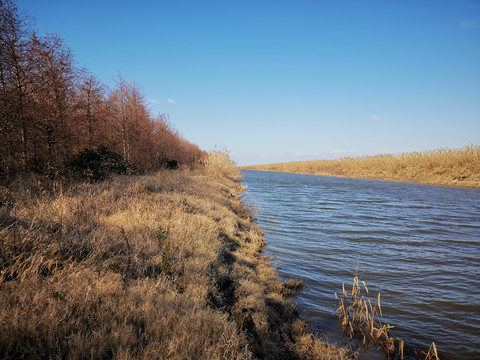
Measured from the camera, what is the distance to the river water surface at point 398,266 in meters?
4.41

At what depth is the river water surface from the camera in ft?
14.5

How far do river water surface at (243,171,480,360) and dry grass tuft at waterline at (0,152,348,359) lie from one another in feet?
3.95

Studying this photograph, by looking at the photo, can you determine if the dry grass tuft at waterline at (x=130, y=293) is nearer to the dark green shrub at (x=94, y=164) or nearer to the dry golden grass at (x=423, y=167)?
the dark green shrub at (x=94, y=164)

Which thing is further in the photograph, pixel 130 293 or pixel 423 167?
pixel 423 167

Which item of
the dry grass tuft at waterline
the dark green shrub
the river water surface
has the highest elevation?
the dark green shrub

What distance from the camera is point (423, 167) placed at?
131ft

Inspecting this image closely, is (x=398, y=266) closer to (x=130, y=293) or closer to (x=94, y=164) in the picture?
(x=130, y=293)

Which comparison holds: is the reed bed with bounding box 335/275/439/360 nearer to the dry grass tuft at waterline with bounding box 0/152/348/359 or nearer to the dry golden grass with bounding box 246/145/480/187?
the dry grass tuft at waterline with bounding box 0/152/348/359

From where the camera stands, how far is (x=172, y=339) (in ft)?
8.30

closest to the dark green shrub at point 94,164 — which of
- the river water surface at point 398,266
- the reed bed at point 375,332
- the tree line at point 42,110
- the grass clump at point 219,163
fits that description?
the tree line at point 42,110

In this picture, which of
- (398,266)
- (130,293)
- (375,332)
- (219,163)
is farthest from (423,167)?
(130,293)

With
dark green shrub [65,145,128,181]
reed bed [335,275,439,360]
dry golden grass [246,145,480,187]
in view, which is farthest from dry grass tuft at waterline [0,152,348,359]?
dry golden grass [246,145,480,187]

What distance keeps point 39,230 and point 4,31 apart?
7.89 meters

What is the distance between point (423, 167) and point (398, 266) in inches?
1654
